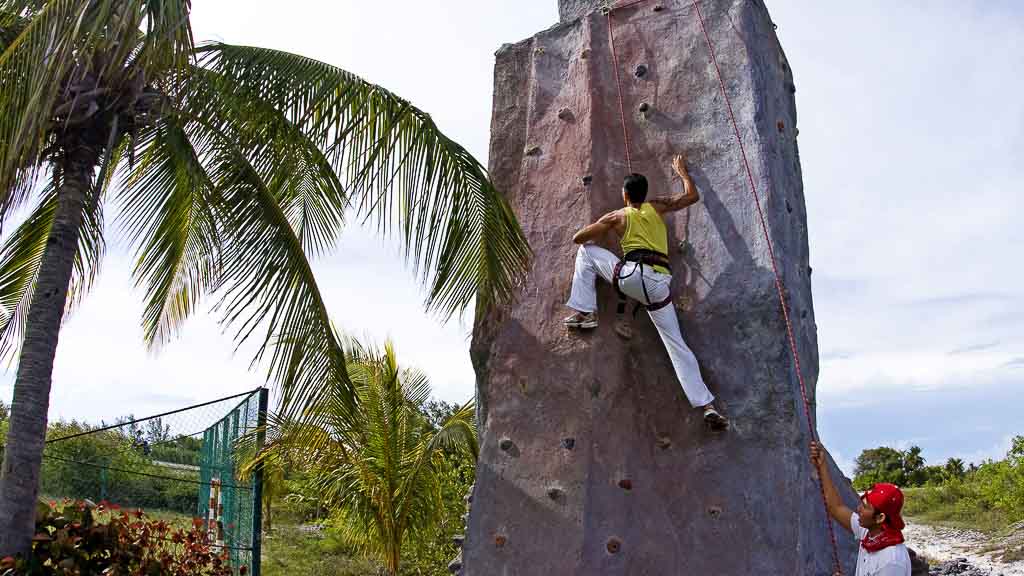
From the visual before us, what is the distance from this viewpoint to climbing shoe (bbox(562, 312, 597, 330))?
5.86 metres

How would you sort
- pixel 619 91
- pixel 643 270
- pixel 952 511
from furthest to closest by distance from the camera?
pixel 952 511 < pixel 619 91 < pixel 643 270

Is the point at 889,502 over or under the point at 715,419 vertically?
under

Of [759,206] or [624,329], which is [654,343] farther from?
[759,206]

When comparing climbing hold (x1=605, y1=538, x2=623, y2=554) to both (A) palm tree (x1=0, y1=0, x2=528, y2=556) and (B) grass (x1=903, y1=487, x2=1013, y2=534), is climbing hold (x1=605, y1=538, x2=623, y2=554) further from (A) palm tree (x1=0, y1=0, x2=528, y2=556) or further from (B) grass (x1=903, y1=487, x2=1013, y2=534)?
(B) grass (x1=903, y1=487, x2=1013, y2=534)

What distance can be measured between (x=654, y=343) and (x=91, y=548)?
397 centimetres

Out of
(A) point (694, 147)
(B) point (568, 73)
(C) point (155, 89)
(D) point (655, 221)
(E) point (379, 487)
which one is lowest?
(E) point (379, 487)

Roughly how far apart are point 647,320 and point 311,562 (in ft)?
32.7

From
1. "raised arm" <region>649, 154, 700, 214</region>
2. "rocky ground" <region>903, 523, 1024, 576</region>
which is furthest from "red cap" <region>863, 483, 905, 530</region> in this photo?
"rocky ground" <region>903, 523, 1024, 576</region>

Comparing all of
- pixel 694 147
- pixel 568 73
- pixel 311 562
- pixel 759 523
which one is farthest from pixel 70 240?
pixel 311 562

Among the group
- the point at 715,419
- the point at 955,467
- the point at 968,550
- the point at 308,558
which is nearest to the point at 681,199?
the point at 715,419

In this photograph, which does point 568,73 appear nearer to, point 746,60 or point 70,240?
point 746,60

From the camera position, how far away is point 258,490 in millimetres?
7547

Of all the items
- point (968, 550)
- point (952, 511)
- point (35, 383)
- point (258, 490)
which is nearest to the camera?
point (35, 383)

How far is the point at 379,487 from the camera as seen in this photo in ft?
34.1
